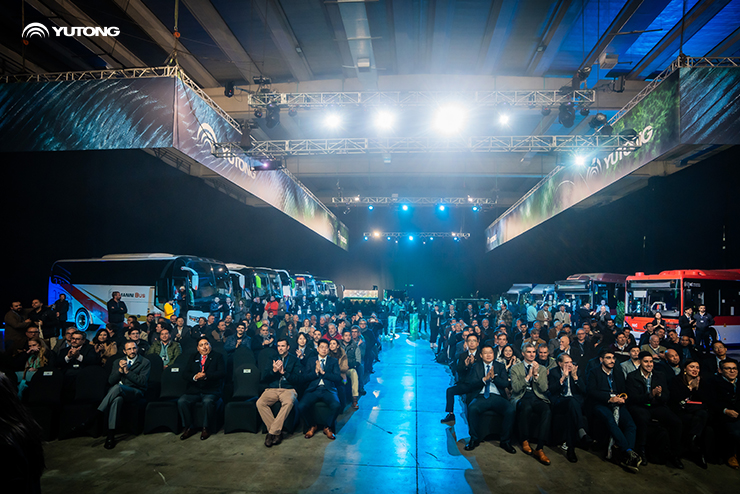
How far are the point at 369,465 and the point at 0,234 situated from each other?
11.2 meters

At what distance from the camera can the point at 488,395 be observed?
5082 mm

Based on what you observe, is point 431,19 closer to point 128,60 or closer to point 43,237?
point 128,60

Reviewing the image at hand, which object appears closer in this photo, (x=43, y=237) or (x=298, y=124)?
(x=43, y=237)

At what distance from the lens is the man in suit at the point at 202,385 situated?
16.5ft

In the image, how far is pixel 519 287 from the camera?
2438cm

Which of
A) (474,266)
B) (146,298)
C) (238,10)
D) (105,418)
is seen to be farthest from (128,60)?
(474,266)

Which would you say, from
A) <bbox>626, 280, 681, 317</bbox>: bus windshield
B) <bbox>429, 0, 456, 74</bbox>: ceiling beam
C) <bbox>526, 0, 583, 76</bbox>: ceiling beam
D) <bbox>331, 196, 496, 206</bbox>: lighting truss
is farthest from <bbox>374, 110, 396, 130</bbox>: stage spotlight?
<bbox>626, 280, 681, 317</bbox>: bus windshield

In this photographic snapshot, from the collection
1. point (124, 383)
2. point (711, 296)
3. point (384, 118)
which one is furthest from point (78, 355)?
point (711, 296)

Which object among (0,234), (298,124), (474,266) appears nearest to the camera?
(0,234)

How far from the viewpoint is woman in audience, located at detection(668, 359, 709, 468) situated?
444 cm

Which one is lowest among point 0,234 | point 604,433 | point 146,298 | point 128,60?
point 604,433

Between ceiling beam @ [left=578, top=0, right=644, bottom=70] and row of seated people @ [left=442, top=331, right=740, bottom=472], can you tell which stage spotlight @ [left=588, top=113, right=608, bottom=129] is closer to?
ceiling beam @ [left=578, top=0, right=644, bottom=70]

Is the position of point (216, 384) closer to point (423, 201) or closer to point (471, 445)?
point (471, 445)

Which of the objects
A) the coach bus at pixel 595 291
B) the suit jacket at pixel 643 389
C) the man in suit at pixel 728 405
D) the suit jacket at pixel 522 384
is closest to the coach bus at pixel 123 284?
the suit jacket at pixel 522 384
